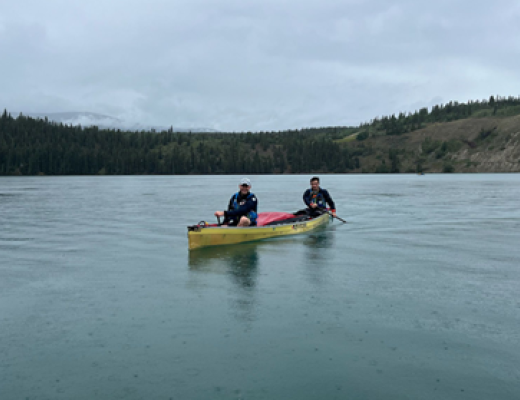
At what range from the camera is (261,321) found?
36.0 feet

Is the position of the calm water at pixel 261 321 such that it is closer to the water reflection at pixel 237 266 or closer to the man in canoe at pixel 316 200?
the water reflection at pixel 237 266

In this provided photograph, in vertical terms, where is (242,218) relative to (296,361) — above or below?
above

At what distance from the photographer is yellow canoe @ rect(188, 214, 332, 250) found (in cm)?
1945

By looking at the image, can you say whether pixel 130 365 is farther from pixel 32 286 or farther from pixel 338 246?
pixel 338 246

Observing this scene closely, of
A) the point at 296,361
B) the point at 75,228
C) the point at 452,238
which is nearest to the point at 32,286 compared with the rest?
the point at 296,361

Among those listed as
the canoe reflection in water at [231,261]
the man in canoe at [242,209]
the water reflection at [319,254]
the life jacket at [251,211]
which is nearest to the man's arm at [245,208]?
the man in canoe at [242,209]

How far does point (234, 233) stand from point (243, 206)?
3.66 ft

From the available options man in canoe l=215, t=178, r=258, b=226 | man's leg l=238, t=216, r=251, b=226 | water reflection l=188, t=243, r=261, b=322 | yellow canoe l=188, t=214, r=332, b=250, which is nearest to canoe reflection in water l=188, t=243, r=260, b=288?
water reflection l=188, t=243, r=261, b=322

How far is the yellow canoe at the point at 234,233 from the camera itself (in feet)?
63.8

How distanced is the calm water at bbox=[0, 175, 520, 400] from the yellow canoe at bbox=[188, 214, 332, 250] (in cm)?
61

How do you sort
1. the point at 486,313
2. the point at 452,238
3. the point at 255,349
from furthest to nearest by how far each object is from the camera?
the point at 452,238 < the point at 486,313 < the point at 255,349

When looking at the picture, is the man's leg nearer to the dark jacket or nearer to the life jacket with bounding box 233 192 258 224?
the life jacket with bounding box 233 192 258 224

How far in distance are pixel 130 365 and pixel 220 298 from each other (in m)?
4.34

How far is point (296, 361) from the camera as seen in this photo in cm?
879
